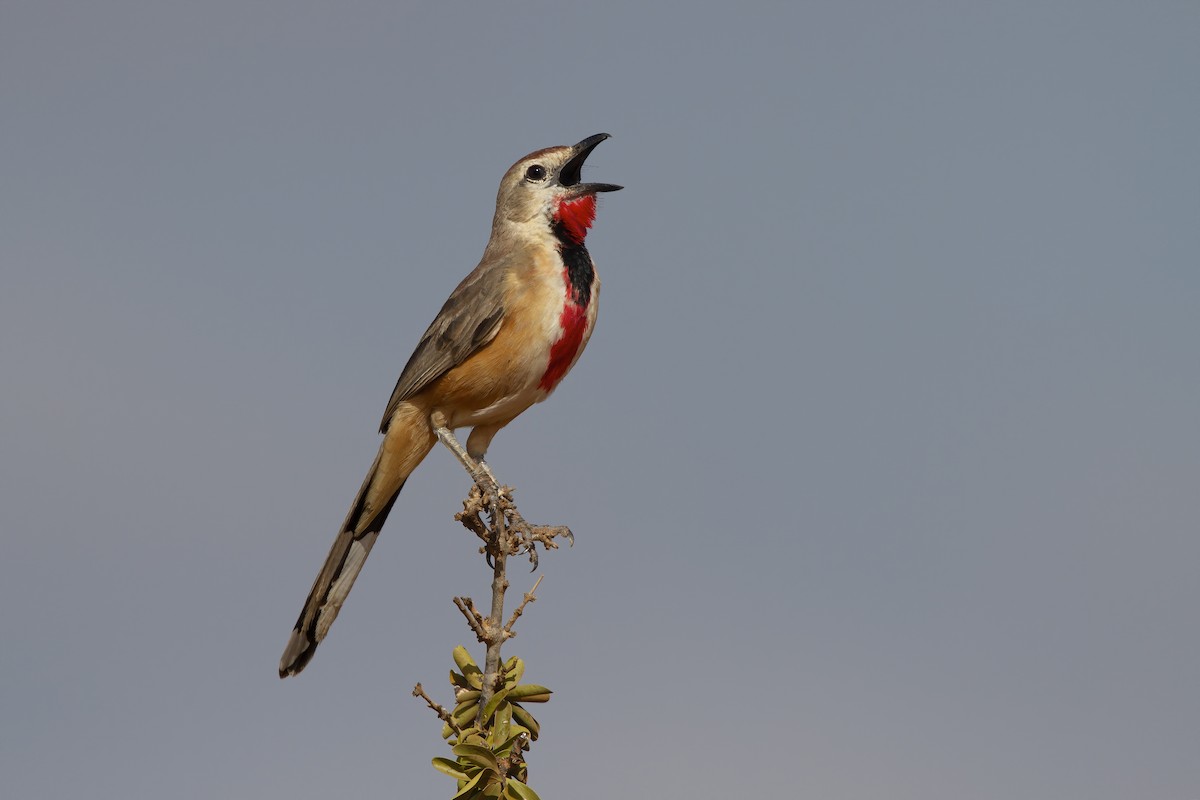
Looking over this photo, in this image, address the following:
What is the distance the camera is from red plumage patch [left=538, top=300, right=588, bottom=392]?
650 cm

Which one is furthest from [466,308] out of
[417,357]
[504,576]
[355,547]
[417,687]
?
[417,687]

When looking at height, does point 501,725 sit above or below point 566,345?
below

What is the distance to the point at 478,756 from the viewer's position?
14.4 ft

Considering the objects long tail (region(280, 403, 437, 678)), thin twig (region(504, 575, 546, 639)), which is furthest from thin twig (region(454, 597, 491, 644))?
long tail (region(280, 403, 437, 678))

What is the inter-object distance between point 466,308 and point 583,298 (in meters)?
0.60

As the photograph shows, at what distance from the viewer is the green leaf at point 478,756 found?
4387mm

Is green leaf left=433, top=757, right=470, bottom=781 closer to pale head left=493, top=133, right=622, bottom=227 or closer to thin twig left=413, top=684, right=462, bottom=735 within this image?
thin twig left=413, top=684, right=462, bottom=735

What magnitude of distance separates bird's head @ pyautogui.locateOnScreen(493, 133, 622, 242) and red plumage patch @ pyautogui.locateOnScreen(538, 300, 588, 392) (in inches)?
20.6

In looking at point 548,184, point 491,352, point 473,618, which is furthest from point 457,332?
point 473,618

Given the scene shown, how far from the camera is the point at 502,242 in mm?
7121

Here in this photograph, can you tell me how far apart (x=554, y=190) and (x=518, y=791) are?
355 cm

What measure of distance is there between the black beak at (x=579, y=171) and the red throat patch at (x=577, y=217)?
5 cm

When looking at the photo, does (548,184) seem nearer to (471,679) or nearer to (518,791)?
(471,679)

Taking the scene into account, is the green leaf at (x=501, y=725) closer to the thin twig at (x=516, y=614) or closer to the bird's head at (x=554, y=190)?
the thin twig at (x=516, y=614)
